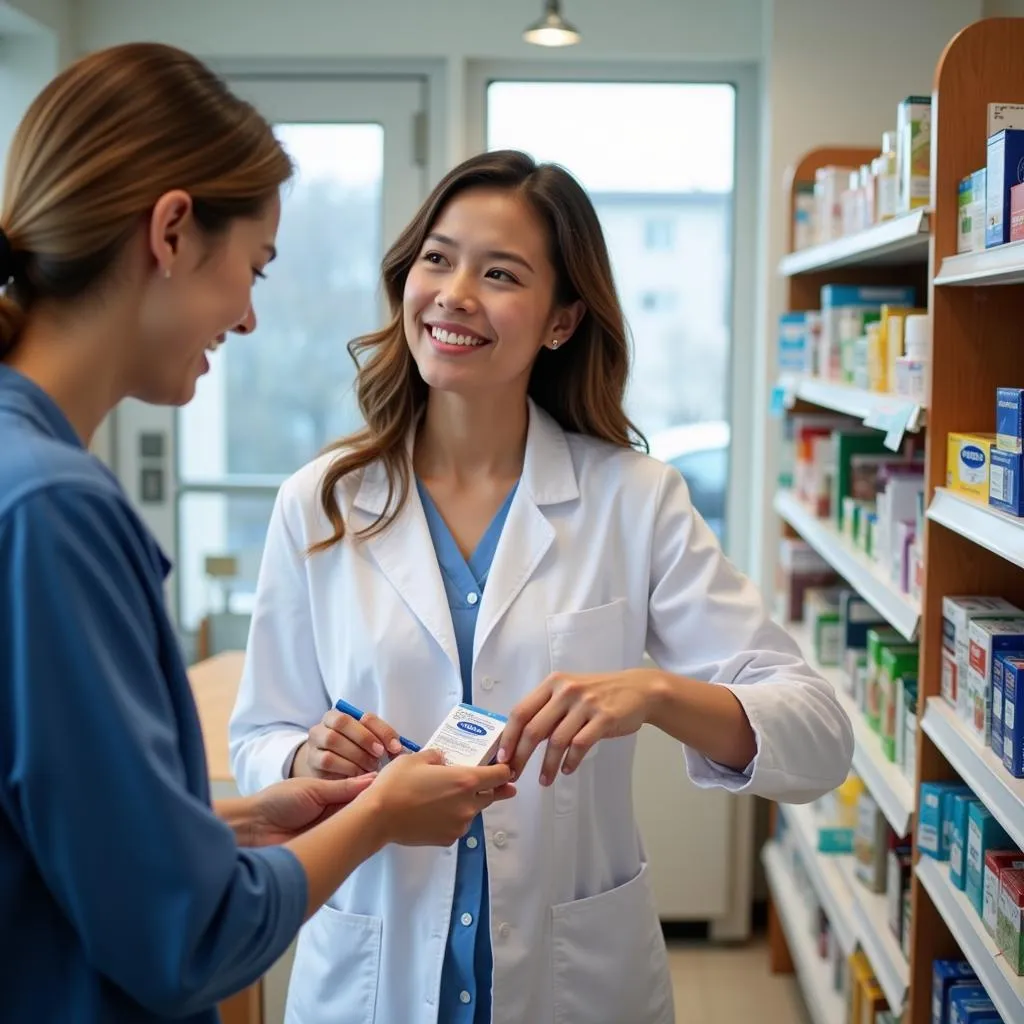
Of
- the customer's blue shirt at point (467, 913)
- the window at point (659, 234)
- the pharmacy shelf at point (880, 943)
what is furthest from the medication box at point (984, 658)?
the window at point (659, 234)

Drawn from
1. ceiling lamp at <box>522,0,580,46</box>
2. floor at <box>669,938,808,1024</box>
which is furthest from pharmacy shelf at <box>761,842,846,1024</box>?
ceiling lamp at <box>522,0,580,46</box>

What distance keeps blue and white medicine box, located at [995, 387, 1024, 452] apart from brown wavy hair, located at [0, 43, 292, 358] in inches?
47.2

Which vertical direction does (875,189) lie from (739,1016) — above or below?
above

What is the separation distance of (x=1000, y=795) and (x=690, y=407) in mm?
2629

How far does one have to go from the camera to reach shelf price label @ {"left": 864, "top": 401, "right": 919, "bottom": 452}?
2.06 meters

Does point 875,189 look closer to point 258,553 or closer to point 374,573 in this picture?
point 374,573

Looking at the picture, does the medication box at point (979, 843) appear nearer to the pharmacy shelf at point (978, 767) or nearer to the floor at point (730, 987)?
the pharmacy shelf at point (978, 767)

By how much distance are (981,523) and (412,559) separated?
0.84m

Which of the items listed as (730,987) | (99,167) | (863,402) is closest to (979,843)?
(863,402)

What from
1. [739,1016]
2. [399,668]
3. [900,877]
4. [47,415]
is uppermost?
[47,415]

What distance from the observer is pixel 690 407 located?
165 inches

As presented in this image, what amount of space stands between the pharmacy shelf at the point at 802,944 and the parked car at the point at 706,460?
1131mm

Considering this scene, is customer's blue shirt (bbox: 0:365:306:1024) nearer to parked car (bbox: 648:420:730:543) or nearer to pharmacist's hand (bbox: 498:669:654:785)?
pharmacist's hand (bbox: 498:669:654:785)

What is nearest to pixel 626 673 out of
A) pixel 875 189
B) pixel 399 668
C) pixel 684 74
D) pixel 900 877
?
pixel 399 668
